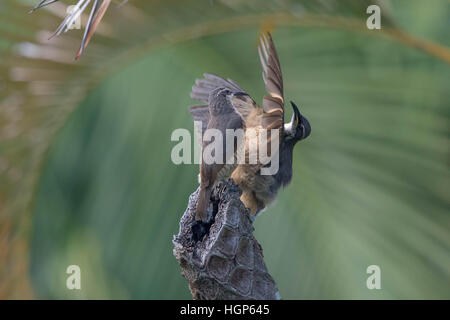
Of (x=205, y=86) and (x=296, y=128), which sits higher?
(x=205, y=86)

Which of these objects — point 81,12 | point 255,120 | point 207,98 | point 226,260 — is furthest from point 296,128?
point 81,12

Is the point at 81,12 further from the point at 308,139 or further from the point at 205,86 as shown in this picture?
the point at 308,139

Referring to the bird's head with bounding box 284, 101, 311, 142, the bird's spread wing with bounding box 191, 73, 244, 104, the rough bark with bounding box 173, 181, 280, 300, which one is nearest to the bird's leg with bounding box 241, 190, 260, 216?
the bird's head with bounding box 284, 101, 311, 142

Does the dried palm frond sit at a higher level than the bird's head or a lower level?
higher

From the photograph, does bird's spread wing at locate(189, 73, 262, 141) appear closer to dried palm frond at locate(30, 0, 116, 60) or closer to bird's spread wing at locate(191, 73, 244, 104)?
bird's spread wing at locate(191, 73, 244, 104)

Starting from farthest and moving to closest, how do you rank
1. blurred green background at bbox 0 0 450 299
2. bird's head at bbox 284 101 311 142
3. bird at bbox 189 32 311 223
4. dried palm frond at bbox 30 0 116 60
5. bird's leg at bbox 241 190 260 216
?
blurred green background at bbox 0 0 450 299, bird's leg at bbox 241 190 260 216, bird's head at bbox 284 101 311 142, bird at bbox 189 32 311 223, dried palm frond at bbox 30 0 116 60

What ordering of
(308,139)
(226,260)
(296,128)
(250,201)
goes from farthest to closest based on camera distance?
(308,139), (250,201), (296,128), (226,260)

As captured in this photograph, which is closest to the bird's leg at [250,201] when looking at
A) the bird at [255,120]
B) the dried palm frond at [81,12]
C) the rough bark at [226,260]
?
the bird at [255,120]
